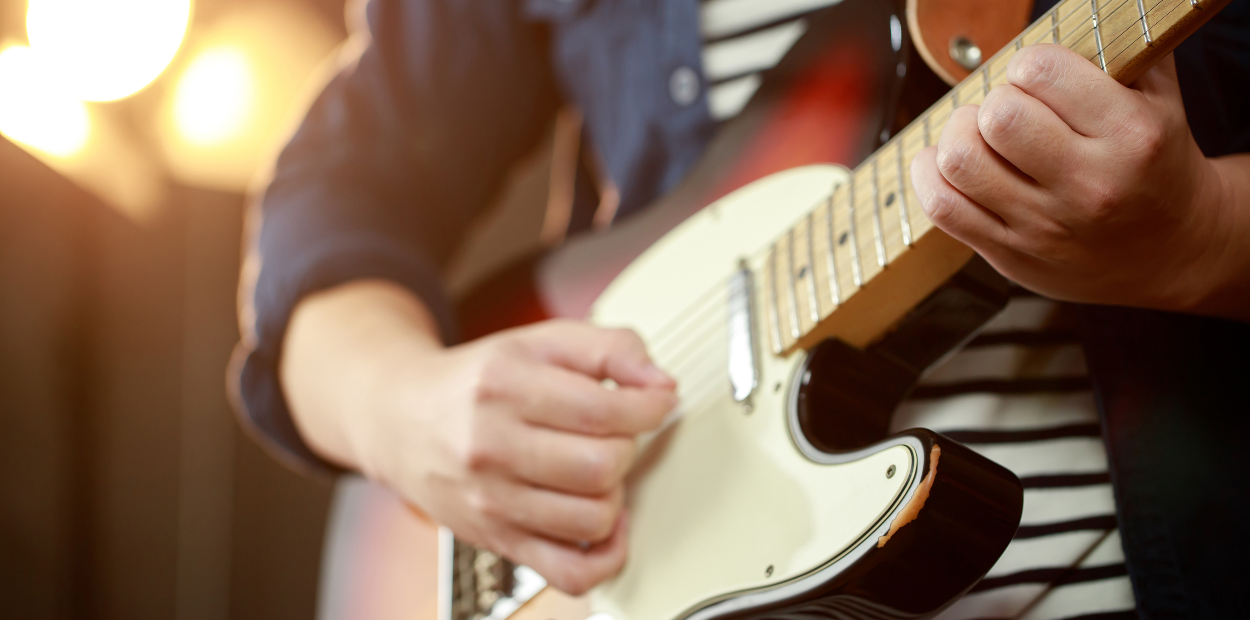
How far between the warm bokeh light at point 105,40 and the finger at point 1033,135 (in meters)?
1.52

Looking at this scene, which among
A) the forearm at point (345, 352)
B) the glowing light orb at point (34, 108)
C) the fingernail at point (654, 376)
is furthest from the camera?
the glowing light orb at point (34, 108)

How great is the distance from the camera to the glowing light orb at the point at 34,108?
120 centimetres

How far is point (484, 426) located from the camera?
0.44m

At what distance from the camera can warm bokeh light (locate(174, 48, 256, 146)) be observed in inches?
57.7

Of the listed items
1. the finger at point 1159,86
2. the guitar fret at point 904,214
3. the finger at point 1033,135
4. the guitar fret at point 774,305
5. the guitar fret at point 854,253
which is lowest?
the guitar fret at point 774,305

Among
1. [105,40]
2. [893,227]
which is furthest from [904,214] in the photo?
[105,40]

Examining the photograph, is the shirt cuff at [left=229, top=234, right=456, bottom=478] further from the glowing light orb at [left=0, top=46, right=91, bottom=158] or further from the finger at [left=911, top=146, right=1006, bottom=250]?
the glowing light orb at [left=0, top=46, right=91, bottom=158]

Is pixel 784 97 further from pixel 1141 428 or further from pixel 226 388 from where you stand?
pixel 226 388

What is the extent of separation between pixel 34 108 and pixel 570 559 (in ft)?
4.47

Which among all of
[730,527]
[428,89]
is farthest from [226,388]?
[730,527]

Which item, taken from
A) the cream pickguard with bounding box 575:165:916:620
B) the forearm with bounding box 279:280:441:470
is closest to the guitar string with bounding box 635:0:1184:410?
the cream pickguard with bounding box 575:165:916:620

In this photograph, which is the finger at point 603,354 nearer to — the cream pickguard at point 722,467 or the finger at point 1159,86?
the cream pickguard at point 722,467

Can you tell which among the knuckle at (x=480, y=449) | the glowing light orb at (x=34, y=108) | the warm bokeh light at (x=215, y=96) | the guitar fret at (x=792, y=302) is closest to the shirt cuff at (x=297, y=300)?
the knuckle at (x=480, y=449)

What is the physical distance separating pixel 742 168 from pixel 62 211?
4.67ft
